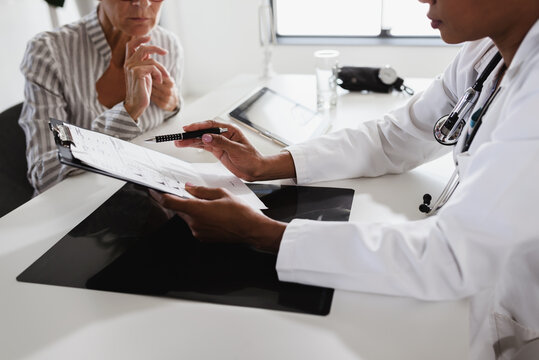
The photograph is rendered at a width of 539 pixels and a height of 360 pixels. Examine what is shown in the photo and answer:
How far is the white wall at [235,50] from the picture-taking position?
3592 mm

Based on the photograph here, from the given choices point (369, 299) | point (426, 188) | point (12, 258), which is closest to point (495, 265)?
point (369, 299)

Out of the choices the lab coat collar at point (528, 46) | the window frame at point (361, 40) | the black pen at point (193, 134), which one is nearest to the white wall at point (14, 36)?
the black pen at point (193, 134)

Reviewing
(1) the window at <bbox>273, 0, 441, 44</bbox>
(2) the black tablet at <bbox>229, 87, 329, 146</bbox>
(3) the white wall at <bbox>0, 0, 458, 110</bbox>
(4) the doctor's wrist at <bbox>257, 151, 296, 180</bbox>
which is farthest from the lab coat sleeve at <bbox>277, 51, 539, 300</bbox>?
(1) the window at <bbox>273, 0, 441, 44</bbox>

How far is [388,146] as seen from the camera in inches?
47.6

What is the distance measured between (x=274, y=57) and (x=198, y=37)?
25.2 inches

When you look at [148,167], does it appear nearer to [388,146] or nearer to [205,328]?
[205,328]

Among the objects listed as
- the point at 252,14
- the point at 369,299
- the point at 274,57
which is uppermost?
the point at 369,299

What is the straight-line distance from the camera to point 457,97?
112 cm

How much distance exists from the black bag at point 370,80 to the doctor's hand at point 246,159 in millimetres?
750

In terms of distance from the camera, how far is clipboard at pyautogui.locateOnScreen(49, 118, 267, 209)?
838 millimetres

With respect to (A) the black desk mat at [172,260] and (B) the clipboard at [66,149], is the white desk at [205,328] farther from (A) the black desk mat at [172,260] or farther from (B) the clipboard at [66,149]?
(B) the clipboard at [66,149]

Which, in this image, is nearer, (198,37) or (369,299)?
(369,299)

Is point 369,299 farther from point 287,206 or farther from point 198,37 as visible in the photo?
point 198,37

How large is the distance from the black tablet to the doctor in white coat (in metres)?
0.54
